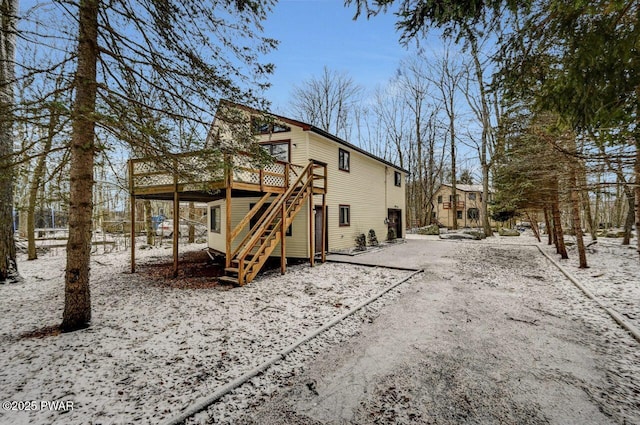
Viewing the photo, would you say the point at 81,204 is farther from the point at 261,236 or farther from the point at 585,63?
the point at 585,63

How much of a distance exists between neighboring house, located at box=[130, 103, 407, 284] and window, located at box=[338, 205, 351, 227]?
5 centimetres

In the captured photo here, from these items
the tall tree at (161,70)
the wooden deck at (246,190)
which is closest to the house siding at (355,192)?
the wooden deck at (246,190)

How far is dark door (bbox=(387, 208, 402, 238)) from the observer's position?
19.0 meters

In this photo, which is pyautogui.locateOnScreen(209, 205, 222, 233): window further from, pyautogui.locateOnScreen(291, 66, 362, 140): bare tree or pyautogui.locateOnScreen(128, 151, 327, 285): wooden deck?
pyautogui.locateOnScreen(291, 66, 362, 140): bare tree

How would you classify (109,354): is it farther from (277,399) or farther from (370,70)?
(370,70)

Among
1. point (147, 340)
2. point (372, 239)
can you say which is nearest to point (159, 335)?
point (147, 340)

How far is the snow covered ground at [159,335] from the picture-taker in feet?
9.02

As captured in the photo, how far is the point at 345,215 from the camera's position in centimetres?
1395

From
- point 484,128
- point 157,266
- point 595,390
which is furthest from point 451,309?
point 484,128

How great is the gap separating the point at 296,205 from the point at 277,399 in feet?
22.5

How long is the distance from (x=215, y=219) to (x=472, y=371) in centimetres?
1357

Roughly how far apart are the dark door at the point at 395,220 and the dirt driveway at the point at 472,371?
13.3 m

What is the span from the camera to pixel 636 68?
2.80 m

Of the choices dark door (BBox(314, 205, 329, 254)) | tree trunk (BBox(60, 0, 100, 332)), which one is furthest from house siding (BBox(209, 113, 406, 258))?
tree trunk (BBox(60, 0, 100, 332))
